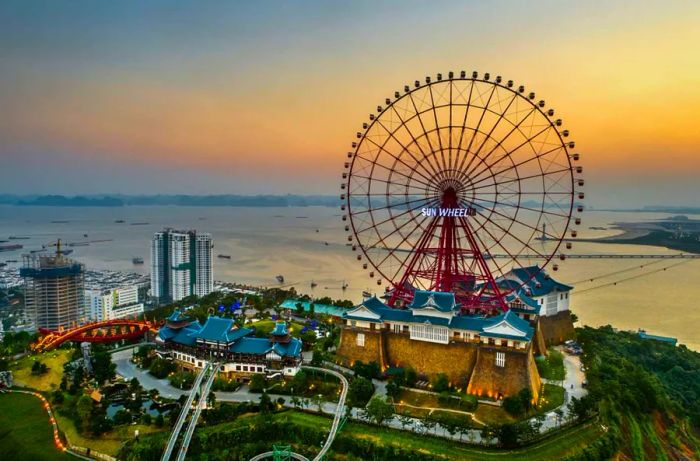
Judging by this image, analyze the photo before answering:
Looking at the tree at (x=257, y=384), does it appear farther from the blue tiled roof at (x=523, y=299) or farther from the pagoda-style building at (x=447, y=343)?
the blue tiled roof at (x=523, y=299)

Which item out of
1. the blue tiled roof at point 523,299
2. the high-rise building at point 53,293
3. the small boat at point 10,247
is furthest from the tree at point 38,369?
the small boat at point 10,247

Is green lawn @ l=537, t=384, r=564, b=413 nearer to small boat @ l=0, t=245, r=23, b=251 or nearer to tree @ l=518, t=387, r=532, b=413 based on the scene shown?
tree @ l=518, t=387, r=532, b=413

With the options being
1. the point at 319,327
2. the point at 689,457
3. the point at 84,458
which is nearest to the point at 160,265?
the point at 319,327

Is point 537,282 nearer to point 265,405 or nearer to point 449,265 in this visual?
point 449,265

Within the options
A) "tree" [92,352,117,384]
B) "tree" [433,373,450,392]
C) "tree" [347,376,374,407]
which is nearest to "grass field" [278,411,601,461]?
"tree" [347,376,374,407]

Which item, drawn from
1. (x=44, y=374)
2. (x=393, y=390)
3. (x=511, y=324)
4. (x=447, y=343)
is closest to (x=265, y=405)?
(x=393, y=390)

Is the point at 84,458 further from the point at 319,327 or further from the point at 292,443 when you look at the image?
the point at 319,327
